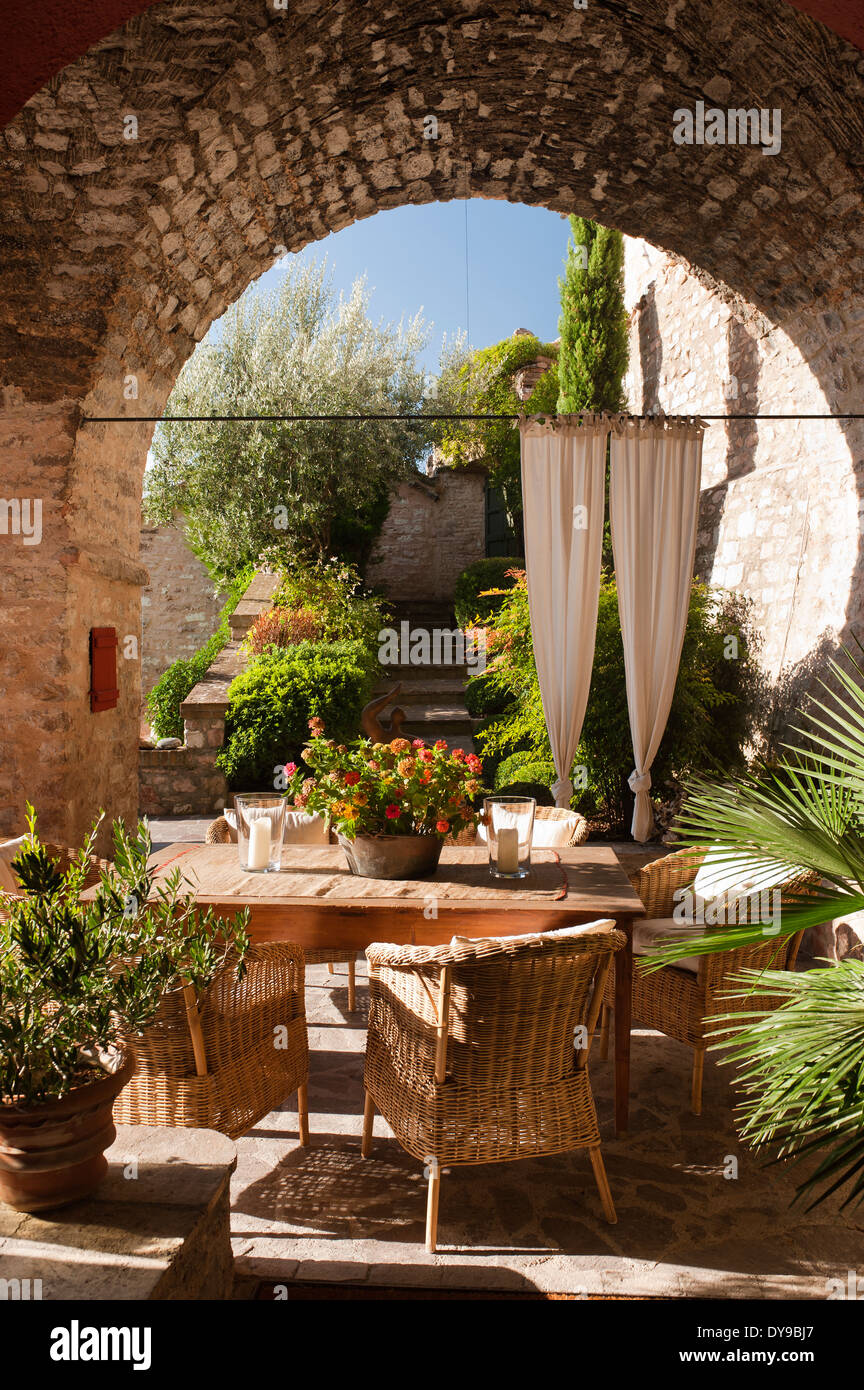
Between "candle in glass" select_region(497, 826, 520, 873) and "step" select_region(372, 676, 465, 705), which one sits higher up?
"step" select_region(372, 676, 465, 705)

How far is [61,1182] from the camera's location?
5.11 ft

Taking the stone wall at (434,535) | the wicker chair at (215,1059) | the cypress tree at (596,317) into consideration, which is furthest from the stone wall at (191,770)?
the stone wall at (434,535)

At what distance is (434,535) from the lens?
47.2ft

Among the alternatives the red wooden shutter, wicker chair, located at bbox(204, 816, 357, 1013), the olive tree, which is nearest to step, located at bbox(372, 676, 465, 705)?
the olive tree

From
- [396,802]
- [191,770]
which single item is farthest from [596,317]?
[396,802]

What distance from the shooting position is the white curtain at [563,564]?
512 centimetres

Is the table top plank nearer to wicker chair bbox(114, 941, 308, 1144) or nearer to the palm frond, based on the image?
wicker chair bbox(114, 941, 308, 1144)

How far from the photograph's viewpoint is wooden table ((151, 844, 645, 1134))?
9.21 feet

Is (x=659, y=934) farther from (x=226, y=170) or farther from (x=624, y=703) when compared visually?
(x=226, y=170)

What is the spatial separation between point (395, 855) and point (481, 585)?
28.5 feet

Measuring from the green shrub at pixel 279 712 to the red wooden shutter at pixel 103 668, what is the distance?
3137 millimetres

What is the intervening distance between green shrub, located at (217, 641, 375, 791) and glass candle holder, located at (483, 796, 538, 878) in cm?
467

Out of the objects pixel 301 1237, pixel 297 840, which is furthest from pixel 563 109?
pixel 301 1237
